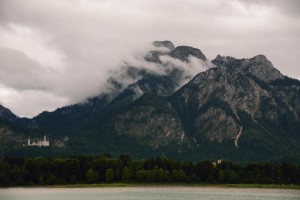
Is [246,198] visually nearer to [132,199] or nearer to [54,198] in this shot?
[132,199]

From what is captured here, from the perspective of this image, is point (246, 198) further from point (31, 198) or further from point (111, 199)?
point (31, 198)

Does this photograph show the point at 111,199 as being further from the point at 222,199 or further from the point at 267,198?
the point at 267,198

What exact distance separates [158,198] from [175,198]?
5228 millimetres

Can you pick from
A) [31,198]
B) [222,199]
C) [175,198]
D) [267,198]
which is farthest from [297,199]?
[31,198]

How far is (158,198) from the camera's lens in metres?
164

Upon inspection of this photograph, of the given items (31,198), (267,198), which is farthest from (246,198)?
(31,198)

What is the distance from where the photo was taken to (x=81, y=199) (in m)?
159

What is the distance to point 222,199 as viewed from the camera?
160 m

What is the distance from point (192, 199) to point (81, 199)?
33.1m

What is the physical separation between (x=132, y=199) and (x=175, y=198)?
14.0 meters

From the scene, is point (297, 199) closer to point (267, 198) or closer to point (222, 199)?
point (267, 198)

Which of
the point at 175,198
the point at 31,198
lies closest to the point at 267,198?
the point at 175,198

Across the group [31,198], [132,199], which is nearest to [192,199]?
[132,199]

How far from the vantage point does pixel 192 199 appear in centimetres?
15888
